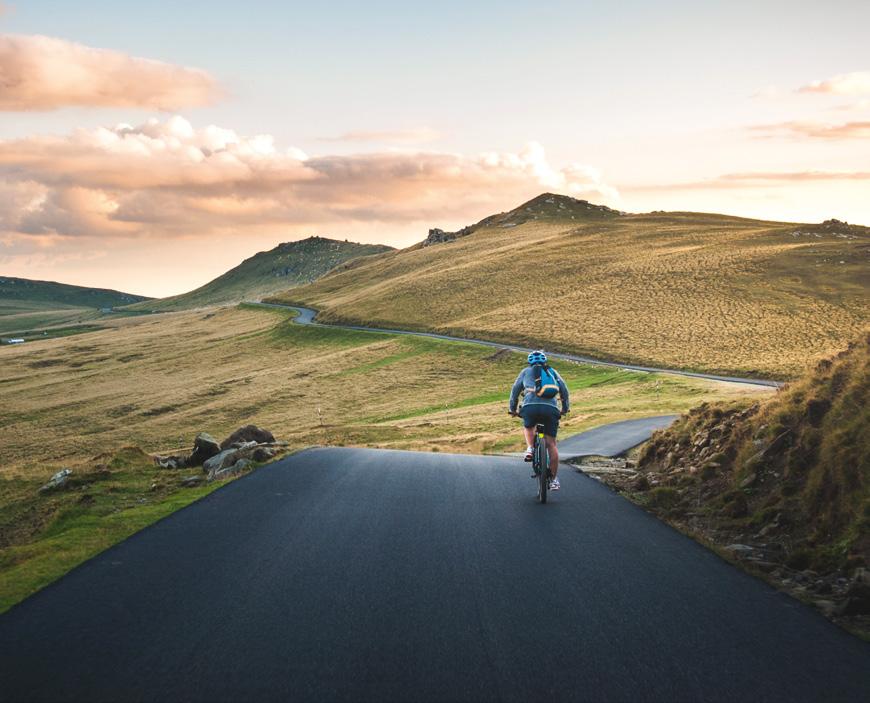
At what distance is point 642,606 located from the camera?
760cm

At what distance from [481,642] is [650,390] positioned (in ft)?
137

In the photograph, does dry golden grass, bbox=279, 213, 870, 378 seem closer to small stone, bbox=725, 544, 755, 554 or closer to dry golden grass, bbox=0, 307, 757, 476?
dry golden grass, bbox=0, 307, 757, 476

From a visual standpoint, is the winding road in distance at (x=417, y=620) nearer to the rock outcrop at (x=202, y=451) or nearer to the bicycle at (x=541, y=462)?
the bicycle at (x=541, y=462)

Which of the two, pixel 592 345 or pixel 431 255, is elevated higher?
pixel 431 255

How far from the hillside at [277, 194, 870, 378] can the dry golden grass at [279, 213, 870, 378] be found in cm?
20

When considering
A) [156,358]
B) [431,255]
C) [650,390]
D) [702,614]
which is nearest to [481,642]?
[702,614]

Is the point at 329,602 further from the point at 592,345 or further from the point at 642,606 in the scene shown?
the point at 592,345

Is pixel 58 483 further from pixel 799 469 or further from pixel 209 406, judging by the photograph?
pixel 209 406

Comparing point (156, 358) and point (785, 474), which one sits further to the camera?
point (156, 358)

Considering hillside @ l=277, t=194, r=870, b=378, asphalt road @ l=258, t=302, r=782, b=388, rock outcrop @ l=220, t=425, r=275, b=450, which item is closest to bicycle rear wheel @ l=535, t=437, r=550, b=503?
rock outcrop @ l=220, t=425, r=275, b=450

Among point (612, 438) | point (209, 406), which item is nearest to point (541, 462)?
point (612, 438)

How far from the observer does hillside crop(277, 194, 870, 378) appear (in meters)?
66.1

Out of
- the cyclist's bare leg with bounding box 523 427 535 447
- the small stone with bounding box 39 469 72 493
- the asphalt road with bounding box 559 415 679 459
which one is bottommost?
the small stone with bounding box 39 469 72 493

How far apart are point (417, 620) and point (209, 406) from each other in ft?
198
